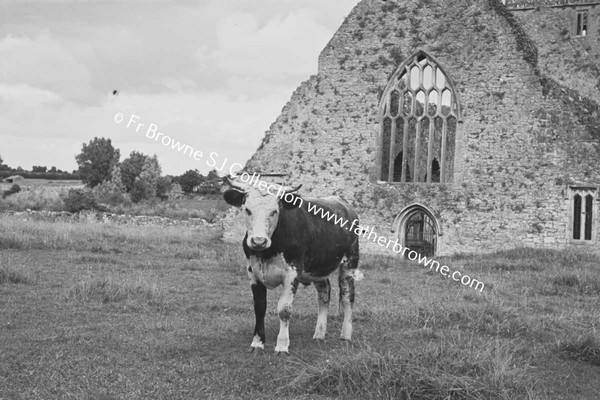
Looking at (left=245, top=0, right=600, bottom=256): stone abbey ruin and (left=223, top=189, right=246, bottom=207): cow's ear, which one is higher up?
(left=245, top=0, right=600, bottom=256): stone abbey ruin

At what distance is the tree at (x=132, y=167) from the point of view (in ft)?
216

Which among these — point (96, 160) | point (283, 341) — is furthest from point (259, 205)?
point (96, 160)

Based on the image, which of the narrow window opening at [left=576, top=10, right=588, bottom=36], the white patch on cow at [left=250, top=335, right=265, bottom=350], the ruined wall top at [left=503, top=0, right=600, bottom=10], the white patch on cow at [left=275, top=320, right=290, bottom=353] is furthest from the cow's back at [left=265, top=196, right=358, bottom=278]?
the narrow window opening at [left=576, top=10, right=588, bottom=36]

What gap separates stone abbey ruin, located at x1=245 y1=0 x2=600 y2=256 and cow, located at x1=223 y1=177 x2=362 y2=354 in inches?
573

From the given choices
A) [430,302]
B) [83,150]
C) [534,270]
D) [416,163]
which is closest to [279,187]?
[430,302]

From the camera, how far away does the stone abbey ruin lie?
21.3 meters

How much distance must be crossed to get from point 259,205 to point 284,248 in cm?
64

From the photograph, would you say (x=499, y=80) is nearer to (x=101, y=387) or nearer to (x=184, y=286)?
(x=184, y=286)

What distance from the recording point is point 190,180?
67188mm

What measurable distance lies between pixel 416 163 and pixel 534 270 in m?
6.67

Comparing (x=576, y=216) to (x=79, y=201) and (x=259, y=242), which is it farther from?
(x=79, y=201)

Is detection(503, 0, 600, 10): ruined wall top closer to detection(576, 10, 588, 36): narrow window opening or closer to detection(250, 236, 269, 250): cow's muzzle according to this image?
detection(576, 10, 588, 36): narrow window opening

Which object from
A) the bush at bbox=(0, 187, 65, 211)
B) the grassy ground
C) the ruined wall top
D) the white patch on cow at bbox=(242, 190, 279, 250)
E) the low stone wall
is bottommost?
the grassy ground

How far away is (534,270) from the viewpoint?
17656mm
